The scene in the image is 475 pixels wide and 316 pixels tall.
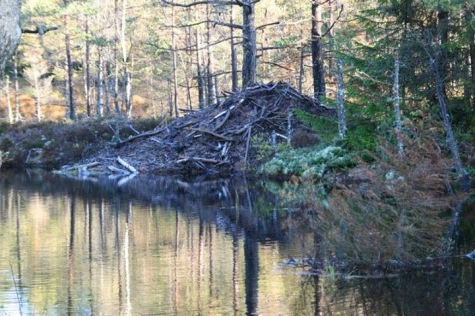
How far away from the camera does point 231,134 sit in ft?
90.9

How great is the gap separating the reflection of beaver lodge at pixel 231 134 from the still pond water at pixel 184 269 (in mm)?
8339

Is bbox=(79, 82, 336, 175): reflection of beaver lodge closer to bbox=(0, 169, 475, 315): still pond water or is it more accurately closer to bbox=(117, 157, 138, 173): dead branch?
bbox=(117, 157, 138, 173): dead branch

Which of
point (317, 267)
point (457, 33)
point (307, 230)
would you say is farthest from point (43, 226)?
point (457, 33)

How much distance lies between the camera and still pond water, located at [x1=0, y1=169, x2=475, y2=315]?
8469 millimetres

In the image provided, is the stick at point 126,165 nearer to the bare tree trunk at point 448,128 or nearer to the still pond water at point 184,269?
the still pond water at point 184,269

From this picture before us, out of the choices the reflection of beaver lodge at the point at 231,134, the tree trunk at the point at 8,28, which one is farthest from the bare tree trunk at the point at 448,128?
the tree trunk at the point at 8,28

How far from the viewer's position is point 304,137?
25.6 meters

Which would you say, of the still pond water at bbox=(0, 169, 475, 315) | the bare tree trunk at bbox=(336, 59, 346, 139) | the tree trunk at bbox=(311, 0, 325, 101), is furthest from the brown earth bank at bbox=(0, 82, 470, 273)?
the bare tree trunk at bbox=(336, 59, 346, 139)

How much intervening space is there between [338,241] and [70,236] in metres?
6.20

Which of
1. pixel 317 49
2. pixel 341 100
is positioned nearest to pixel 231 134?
pixel 317 49

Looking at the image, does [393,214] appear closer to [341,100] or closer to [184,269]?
[184,269]

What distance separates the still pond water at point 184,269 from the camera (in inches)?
333

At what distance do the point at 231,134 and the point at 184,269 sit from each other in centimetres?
1730

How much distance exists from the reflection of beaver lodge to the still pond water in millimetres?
8339
